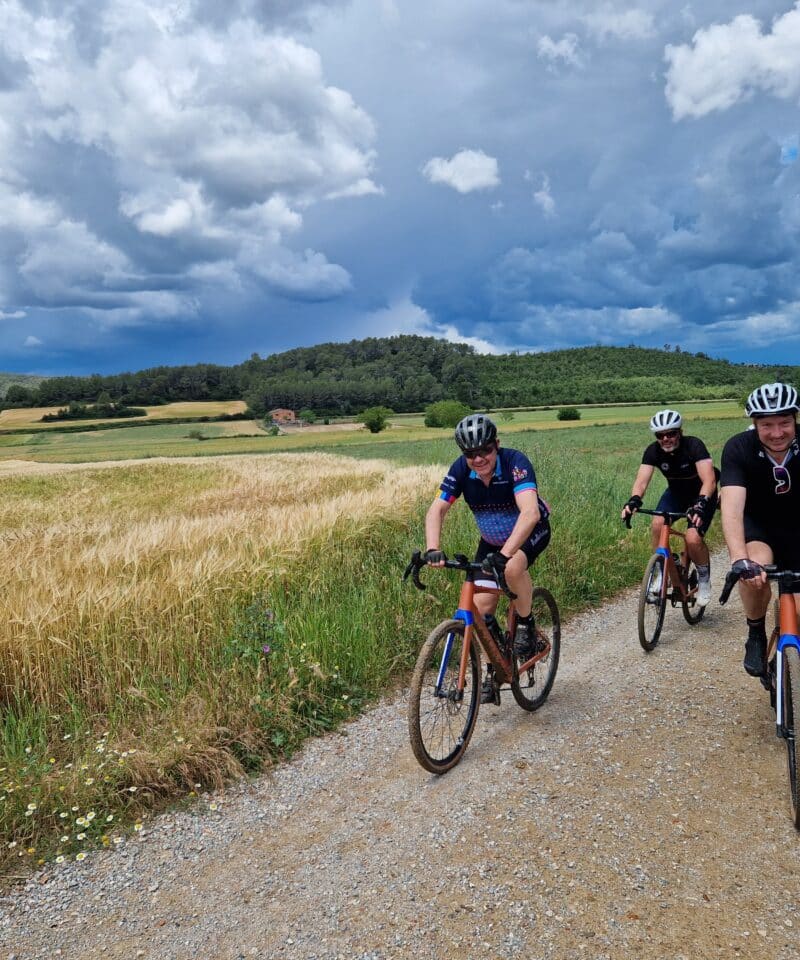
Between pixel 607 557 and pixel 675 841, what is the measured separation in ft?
19.6

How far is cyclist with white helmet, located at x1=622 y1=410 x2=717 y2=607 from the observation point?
676cm

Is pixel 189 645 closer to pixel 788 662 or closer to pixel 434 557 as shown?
pixel 434 557

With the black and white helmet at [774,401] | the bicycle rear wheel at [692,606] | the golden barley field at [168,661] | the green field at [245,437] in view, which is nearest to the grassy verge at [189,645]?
the golden barley field at [168,661]

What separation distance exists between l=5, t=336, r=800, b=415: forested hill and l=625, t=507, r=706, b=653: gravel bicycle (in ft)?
292

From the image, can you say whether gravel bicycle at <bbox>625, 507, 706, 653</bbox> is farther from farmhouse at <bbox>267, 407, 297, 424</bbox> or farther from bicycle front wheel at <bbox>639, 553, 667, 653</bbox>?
farmhouse at <bbox>267, 407, 297, 424</bbox>

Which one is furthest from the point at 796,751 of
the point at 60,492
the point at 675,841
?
the point at 60,492

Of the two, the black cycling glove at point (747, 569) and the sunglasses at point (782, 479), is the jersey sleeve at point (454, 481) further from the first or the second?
the sunglasses at point (782, 479)

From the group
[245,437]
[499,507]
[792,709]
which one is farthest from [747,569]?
[245,437]

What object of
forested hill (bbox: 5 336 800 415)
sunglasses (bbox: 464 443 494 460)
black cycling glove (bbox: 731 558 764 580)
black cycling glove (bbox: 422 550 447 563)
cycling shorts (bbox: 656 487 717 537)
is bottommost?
cycling shorts (bbox: 656 487 717 537)

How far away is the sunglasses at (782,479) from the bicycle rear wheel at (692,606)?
3.08 m

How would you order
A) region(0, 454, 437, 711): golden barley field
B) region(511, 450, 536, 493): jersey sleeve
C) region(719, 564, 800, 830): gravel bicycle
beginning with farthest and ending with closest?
1. region(0, 454, 437, 711): golden barley field
2. region(511, 450, 536, 493): jersey sleeve
3. region(719, 564, 800, 830): gravel bicycle

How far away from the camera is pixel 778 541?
4.35 metres

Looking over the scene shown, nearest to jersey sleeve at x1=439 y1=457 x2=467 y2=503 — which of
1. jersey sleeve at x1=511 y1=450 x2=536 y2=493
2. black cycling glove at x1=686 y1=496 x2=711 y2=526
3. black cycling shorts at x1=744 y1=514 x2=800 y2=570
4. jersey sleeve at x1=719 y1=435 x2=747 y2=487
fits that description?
jersey sleeve at x1=511 y1=450 x2=536 y2=493

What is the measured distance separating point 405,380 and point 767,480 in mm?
101928
